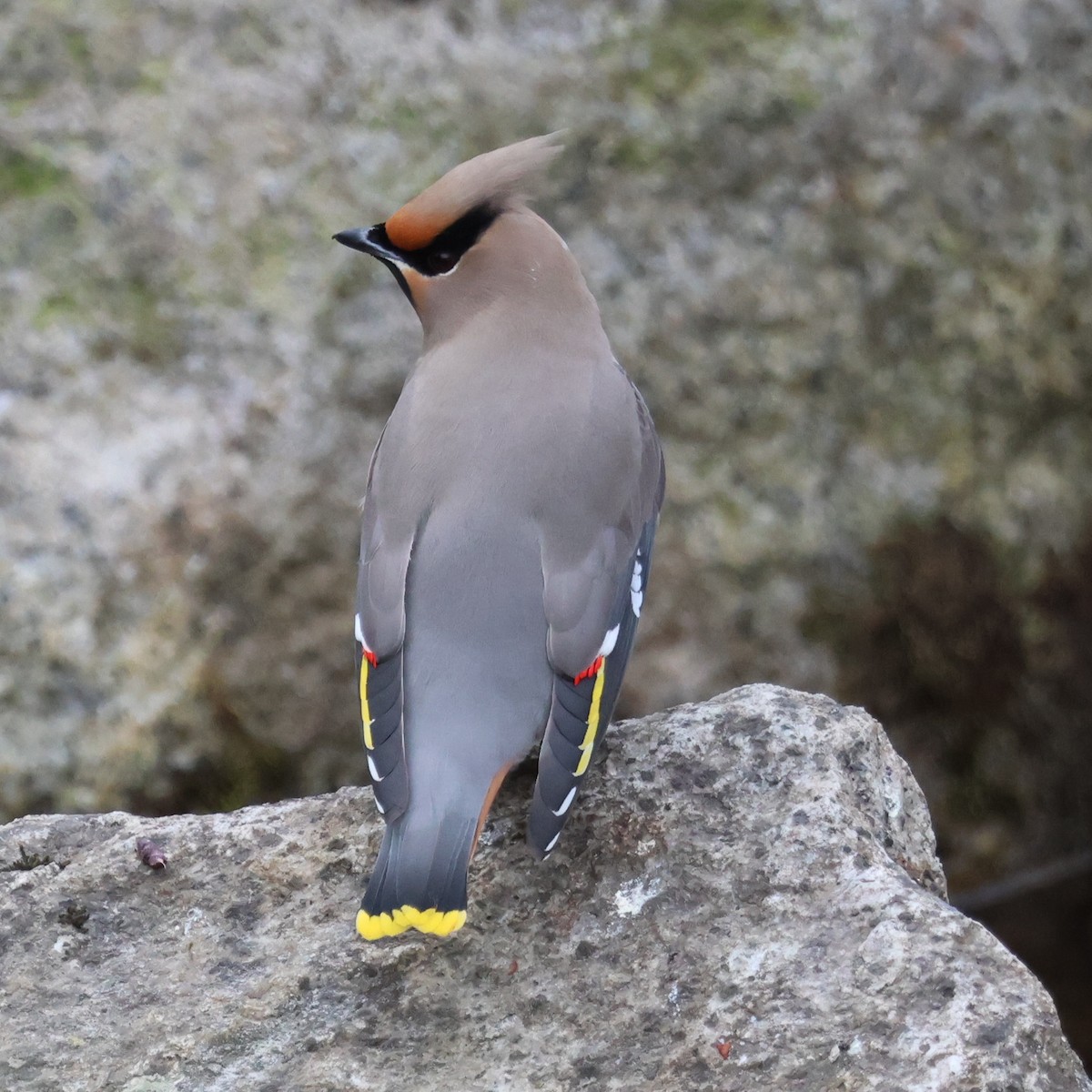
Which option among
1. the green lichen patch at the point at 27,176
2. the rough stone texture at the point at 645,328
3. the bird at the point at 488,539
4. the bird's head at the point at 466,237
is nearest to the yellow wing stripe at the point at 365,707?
the bird at the point at 488,539

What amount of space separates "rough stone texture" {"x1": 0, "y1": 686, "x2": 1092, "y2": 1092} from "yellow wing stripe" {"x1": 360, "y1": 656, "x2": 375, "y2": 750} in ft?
0.67

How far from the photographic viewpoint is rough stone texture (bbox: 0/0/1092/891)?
4.93 m

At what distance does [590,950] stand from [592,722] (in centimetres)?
42

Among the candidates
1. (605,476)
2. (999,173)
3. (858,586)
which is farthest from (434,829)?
(999,173)

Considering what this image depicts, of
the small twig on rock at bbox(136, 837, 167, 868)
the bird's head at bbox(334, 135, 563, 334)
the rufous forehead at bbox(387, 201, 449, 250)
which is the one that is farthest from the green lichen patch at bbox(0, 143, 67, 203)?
the small twig on rock at bbox(136, 837, 167, 868)

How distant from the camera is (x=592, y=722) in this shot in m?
3.02

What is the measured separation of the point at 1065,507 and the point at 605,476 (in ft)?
8.36

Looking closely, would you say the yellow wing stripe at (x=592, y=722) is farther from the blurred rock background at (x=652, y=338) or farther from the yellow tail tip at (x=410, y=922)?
the blurred rock background at (x=652, y=338)

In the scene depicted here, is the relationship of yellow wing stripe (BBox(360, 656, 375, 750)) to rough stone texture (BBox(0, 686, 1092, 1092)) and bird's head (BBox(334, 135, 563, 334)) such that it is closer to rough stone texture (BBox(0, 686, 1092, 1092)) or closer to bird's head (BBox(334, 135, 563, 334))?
rough stone texture (BBox(0, 686, 1092, 1092))

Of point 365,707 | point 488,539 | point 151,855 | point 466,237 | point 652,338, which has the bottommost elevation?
point 652,338

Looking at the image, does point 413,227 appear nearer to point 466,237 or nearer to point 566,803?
point 466,237

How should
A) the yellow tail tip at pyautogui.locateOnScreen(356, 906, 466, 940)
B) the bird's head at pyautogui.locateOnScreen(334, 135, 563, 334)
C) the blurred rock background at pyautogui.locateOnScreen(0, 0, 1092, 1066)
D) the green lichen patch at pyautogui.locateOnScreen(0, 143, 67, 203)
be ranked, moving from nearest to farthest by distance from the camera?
the yellow tail tip at pyautogui.locateOnScreen(356, 906, 466, 940), the bird's head at pyautogui.locateOnScreen(334, 135, 563, 334), the blurred rock background at pyautogui.locateOnScreen(0, 0, 1092, 1066), the green lichen patch at pyautogui.locateOnScreen(0, 143, 67, 203)

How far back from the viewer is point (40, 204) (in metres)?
5.08

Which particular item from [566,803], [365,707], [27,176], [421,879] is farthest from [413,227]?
[27,176]
